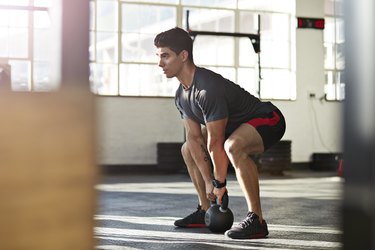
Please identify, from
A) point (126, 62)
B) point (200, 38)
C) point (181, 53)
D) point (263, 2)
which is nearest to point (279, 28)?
point (263, 2)

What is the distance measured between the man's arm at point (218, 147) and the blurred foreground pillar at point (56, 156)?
205 cm

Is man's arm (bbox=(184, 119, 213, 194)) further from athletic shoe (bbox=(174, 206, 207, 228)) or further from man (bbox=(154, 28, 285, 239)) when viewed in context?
athletic shoe (bbox=(174, 206, 207, 228))

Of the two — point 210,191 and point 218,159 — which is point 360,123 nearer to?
point 218,159

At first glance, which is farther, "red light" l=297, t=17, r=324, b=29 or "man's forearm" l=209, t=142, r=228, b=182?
"red light" l=297, t=17, r=324, b=29

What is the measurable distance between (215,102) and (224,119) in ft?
0.30

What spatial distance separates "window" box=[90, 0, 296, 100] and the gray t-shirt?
428cm

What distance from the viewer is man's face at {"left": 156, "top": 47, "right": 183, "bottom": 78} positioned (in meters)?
2.81

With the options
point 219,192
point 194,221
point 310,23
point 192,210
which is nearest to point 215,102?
point 219,192

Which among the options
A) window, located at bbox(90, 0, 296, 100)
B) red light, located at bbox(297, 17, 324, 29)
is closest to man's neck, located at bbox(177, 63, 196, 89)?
window, located at bbox(90, 0, 296, 100)

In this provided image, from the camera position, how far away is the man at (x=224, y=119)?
269 centimetres

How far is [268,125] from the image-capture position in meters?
2.83

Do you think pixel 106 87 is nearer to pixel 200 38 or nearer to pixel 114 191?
pixel 200 38

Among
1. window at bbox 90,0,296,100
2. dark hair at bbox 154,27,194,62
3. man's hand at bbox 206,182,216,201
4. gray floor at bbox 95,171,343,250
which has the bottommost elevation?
gray floor at bbox 95,171,343,250

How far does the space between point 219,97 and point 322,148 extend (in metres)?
6.20
